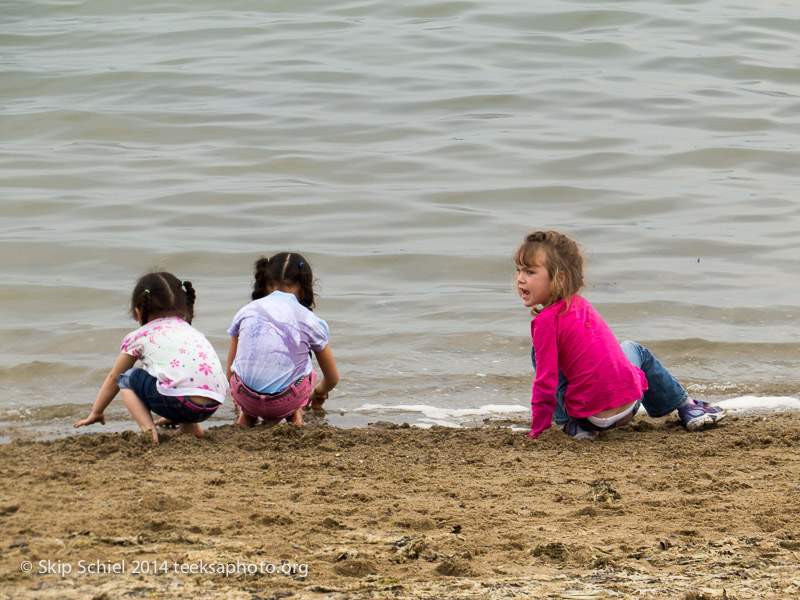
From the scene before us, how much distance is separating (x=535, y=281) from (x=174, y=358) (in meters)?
1.84

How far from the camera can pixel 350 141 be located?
12367 millimetres

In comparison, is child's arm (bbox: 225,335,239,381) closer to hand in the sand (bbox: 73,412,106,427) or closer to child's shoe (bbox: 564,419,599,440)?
hand in the sand (bbox: 73,412,106,427)

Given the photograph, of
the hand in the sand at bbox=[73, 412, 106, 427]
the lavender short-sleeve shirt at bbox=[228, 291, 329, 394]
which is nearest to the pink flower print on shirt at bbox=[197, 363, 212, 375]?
the lavender short-sleeve shirt at bbox=[228, 291, 329, 394]

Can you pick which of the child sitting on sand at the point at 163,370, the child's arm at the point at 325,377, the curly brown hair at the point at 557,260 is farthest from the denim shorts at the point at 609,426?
the child sitting on sand at the point at 163,370

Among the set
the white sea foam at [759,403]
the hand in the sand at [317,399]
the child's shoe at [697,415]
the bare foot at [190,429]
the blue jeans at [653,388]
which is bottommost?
the white sea foam at [759,403]

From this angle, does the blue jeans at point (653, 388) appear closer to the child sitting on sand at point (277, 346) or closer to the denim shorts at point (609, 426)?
the denim shorts at point (609, 426)

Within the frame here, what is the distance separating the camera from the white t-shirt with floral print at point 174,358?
15.7 feet

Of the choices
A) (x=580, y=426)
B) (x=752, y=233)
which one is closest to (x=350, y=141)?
(x=752, y=233)

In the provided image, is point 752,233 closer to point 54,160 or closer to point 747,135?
point 747,135

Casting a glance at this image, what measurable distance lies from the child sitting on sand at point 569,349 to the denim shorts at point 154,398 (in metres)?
1.73

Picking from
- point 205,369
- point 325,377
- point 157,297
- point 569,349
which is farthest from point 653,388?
point 157,297

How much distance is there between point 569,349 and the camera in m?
4.59

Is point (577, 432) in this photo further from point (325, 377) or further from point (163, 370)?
point (163, 370)

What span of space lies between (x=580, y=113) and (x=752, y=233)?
4527 mm
